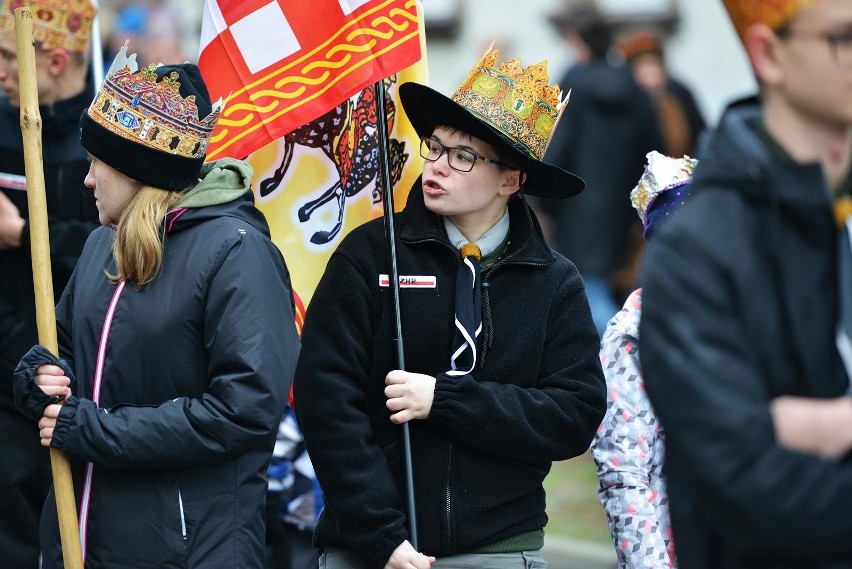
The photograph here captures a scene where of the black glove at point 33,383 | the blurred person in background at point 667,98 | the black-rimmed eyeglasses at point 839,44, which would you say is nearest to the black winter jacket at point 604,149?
the blurred person in background at point 667,98

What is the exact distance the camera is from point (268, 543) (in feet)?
18.4

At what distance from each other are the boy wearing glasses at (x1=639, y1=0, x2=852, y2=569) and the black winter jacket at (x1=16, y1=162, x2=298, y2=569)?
1.48m

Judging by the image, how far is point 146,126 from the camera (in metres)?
3.84

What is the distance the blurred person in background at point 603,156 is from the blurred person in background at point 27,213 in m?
5.66

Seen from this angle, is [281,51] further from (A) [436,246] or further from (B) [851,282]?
(B) [851,282]

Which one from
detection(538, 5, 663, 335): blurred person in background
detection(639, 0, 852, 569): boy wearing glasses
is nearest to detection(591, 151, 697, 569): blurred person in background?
detection(639, 0, 852, 569): boy wearing glasses

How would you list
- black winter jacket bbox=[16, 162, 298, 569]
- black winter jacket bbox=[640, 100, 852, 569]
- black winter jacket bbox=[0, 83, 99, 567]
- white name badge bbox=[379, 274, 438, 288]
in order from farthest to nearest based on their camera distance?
black winter jacket bbox=[0, 83, 99, 567] → white name badge bbox=[379, 274, 438, 288] → black winter jacket bbox=[16, 162, 298, 569] → black winter jacket bbox=[640, 100, 852, 569]

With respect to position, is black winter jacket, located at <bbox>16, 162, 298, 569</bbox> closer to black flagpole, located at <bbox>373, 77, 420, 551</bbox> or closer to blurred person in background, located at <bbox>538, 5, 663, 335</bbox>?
black flagpole, located at <bbox>373, 77, 420, 551</bbox>

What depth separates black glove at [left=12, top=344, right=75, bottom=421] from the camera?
12.3ft

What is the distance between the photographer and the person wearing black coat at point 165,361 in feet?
12.1

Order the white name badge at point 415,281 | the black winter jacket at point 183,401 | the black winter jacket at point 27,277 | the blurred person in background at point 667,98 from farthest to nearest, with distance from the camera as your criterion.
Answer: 1. the blurred person in background at point 667,98
2. the black winter jacket at point 27,277
3. the white name badge at point 415,281
4. the black winter jacket at point 183,401

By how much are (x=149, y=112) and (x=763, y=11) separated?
1.92m

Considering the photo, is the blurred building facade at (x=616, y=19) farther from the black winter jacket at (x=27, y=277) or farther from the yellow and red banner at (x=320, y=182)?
the yellow and red banner at (x=320, y=182)

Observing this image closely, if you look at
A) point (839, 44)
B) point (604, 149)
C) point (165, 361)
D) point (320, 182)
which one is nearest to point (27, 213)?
point (320, 182)
